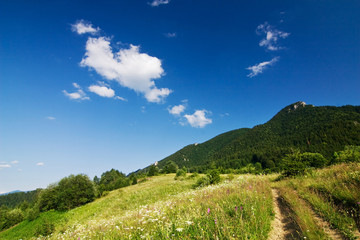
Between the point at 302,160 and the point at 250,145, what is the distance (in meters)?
177

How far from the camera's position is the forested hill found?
3693 inches

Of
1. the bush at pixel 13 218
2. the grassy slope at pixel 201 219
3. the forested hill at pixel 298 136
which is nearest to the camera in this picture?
the grassy slope at pixel 201 219

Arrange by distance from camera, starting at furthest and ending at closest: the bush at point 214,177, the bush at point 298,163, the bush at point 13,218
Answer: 1. the bush at point 13,218
2. the bush at point 214,177
3. the bush at point 298,163

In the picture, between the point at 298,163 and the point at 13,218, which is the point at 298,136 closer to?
the point at 298,163

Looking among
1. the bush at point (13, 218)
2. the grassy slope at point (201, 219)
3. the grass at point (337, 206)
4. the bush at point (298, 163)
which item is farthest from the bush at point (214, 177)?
the bush at point (13, 218)

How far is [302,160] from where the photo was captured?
1273cm

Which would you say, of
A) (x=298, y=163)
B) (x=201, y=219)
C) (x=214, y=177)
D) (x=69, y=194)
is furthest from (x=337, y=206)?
(x=69, y=194)

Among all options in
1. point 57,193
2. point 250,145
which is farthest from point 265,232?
point 250,145

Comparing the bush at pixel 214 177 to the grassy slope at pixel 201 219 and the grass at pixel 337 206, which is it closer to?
the grassy slope at pixel 201 219

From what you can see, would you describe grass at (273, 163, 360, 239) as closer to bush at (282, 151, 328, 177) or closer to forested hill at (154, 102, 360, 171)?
bush at (282, 151, 328, 177)

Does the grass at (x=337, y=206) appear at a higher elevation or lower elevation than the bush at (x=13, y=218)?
higher

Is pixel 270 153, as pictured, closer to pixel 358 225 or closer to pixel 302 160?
pixel 302 160

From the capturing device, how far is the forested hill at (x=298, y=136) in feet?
308

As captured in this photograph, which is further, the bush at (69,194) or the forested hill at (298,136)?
the forested hill at (298,136)
